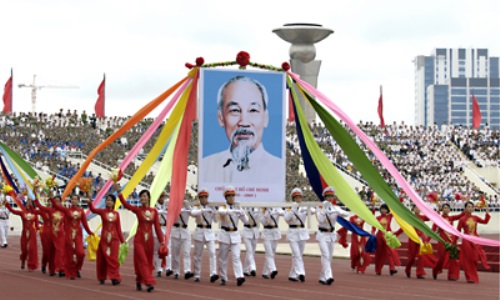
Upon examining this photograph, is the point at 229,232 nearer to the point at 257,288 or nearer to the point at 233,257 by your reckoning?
the point at 233,257

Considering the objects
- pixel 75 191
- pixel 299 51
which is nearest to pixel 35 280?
pixel 75 191

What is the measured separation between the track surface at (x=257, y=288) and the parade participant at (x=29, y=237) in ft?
0.90

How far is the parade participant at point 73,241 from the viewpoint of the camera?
2122 centimetres

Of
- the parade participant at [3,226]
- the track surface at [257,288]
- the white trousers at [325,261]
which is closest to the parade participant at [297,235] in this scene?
the track surface at [257,288]

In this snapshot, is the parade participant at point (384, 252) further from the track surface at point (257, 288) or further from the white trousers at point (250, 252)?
the white trousers at point (250, 252)

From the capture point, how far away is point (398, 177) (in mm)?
20344

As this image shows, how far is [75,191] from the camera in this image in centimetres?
4197

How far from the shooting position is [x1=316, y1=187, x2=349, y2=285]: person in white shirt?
20.3 m

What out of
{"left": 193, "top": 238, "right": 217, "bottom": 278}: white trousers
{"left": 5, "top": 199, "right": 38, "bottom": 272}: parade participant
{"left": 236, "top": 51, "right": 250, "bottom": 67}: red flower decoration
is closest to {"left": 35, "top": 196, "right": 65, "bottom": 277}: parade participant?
{"left": 5, "top": 199, "right": 38, "bottom": 272}: parade participant

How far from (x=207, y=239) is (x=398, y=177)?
3622 millimetres

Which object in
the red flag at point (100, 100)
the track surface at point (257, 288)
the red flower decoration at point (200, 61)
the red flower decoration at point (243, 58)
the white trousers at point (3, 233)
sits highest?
the red flag at point (100, 100)

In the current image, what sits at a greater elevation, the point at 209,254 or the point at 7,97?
the point at 7,97

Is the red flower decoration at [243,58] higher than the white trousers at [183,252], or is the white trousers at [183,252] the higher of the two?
the red flower decoration at [243,58]

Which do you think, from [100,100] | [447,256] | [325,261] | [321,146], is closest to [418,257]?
[447,256]
